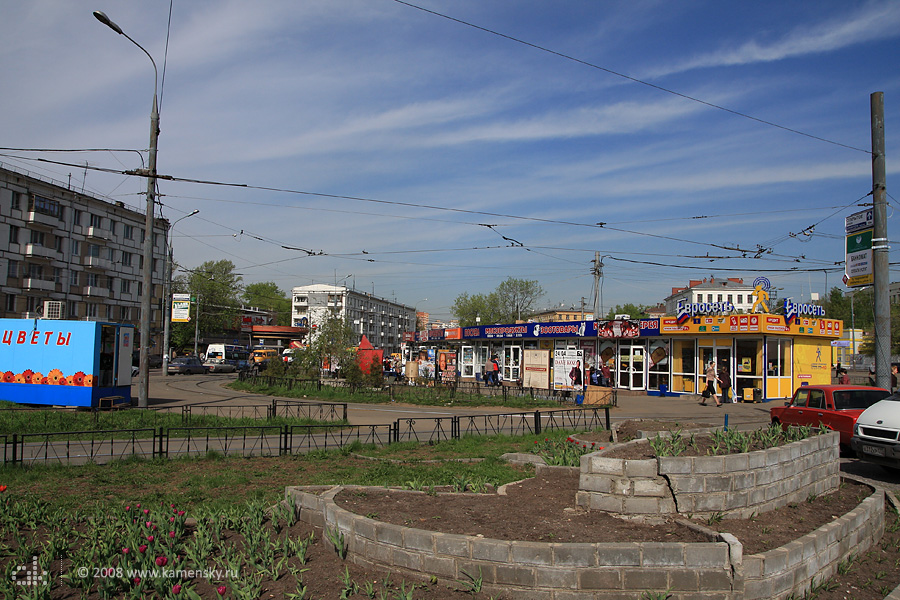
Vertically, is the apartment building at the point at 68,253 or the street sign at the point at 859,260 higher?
the apartment building at the point at 68,253

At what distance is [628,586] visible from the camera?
455 cm

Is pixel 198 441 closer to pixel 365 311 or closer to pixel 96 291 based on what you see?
pixel 96 291

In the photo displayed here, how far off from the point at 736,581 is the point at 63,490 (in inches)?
373

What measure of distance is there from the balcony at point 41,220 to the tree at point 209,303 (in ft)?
118

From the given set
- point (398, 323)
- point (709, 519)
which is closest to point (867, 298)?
point (398, 323)

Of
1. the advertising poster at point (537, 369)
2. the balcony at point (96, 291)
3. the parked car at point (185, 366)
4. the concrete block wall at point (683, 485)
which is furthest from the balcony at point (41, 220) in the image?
the concrete block wall at point (683, 485)

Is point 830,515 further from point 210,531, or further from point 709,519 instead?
point 210,531

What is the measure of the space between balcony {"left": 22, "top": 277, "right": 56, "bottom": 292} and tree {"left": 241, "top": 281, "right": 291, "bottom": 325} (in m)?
73.2

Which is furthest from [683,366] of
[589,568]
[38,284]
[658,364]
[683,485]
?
[38,284]

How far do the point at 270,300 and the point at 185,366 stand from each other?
8260cm

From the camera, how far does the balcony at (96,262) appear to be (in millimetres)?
53938

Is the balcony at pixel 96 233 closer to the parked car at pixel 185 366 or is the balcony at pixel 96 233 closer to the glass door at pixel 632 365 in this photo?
the parked car at pixel 185 366

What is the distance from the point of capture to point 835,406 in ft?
45.8

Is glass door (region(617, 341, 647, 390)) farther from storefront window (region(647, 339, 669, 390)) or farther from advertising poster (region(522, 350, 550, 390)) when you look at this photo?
advertising poster (region(522, 350, 550, 390))
